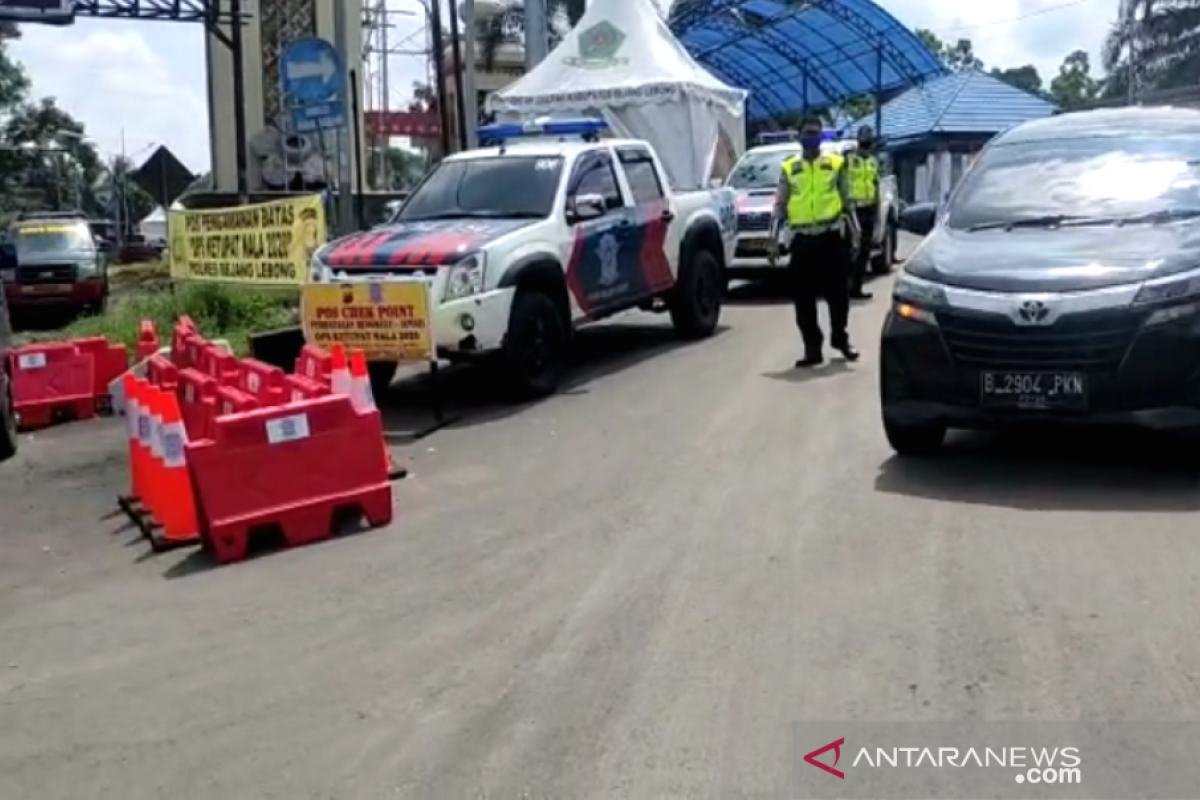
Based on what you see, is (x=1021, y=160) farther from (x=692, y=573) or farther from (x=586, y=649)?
(x=586, y=649)

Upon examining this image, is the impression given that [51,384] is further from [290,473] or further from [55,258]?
[55,258]

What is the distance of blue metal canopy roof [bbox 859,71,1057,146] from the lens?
4034 centimetres

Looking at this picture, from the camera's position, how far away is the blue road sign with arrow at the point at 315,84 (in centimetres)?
1711

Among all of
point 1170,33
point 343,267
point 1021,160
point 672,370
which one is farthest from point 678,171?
point 1170,33

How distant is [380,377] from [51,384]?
9.16 ft

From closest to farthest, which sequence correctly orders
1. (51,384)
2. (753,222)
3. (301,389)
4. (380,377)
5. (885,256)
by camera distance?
(301,389)
(380,377)
(51,384)
(753,222)
(885,256)

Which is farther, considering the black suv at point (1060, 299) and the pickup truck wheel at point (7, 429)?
the pickup truck wheel at point (7, 429)

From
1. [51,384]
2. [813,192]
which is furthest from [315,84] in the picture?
[813,192]

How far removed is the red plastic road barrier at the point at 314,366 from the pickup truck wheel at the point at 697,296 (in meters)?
5.54

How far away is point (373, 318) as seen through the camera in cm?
1074

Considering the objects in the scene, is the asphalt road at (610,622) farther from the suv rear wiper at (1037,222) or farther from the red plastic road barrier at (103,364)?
the red plastic road barrier at (103,364)

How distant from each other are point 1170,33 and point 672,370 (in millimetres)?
36873

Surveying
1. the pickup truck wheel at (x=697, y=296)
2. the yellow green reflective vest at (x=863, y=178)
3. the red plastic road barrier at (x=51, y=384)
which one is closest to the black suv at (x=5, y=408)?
the red plastic road barrier at (x=51, y=384)

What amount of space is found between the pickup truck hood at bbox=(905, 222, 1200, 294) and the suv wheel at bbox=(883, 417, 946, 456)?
80cm
